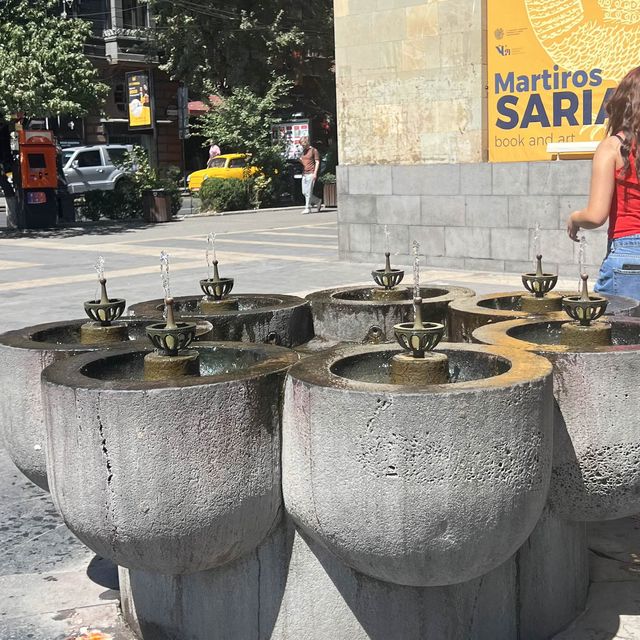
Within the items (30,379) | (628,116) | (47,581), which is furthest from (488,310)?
(47,581)

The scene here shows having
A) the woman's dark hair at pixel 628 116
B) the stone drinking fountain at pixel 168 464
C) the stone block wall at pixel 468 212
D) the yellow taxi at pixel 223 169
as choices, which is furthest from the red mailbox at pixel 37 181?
the stone drinking fountain at pixel 168 464

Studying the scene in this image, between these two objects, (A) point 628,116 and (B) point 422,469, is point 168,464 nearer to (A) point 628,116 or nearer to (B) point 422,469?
(B) point 422,469

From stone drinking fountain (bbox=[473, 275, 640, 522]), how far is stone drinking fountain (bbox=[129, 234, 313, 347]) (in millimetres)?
1516

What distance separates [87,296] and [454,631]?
8598 millimetres

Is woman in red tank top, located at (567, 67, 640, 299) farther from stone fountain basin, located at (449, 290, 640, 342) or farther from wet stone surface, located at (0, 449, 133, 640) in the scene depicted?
wet stone surface, located at (0, 449, 133, 640)

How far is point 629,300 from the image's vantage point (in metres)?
4.48

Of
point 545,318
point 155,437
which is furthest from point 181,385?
point 545,318

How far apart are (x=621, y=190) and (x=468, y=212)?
323 inches

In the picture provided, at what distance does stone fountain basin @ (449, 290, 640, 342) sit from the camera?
436 centimetres

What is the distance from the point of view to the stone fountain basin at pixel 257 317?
459 centimetres

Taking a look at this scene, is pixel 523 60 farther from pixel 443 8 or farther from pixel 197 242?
pixel 197 242

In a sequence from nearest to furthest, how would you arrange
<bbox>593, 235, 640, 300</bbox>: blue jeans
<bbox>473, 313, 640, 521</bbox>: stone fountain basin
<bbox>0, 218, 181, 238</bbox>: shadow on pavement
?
<bbox>473, 313, 640, 521</bbox>: stone fountain basin < <bbox>593, 235, 640, 300</bbox>: blue jeans < <bbox>0, 218, 181, 238</bbox>: shadow on pavement

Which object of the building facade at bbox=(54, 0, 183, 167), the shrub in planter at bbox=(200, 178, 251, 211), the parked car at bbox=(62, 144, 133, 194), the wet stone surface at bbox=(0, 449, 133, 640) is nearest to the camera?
the wet stone surface at bbox=(0, 449, 133, 640)

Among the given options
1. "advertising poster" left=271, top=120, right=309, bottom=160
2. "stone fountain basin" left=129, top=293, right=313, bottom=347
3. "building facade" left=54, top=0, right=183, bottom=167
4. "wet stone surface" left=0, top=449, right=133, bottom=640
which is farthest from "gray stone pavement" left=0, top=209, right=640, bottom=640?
"building facade" left=54, top=0, right=183, bottom=167
